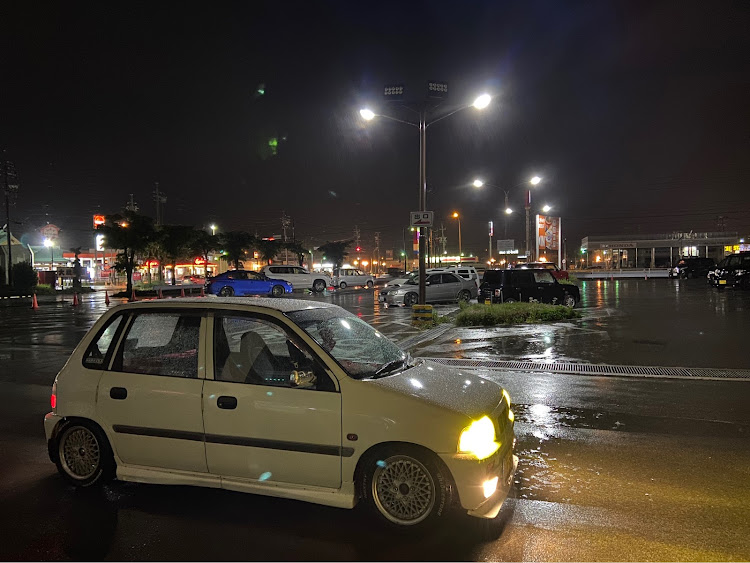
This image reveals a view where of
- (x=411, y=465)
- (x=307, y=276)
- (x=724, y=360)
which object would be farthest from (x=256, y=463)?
(x=307, y=276)

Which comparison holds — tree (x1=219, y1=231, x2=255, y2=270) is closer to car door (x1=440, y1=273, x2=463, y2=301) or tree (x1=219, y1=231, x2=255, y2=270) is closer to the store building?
car door (x1=440, y1=273, x2=463, y2=301)

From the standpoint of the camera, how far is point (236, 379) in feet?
14.4

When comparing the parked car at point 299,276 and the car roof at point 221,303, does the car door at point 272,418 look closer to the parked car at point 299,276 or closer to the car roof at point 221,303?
the car roof at point 221,303

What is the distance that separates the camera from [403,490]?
400 cm

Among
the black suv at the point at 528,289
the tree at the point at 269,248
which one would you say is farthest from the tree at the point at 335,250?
the black suv at the point at 528,289

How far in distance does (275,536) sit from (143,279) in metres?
69.7

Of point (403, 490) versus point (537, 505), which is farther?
point (537, 505)

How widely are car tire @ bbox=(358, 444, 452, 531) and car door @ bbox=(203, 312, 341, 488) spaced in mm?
264

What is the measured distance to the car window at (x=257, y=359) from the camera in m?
4.21

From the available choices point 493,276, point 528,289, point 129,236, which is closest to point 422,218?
point 493,276

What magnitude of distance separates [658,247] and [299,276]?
64947 millimetres

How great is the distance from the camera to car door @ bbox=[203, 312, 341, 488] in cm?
407

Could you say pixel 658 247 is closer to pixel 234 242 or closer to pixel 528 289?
pixel 234 242

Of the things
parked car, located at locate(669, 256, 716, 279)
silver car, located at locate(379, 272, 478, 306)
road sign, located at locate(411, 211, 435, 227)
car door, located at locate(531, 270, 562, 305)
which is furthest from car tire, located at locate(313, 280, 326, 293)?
parked car, located at locate(669, 256, 716, 279)
